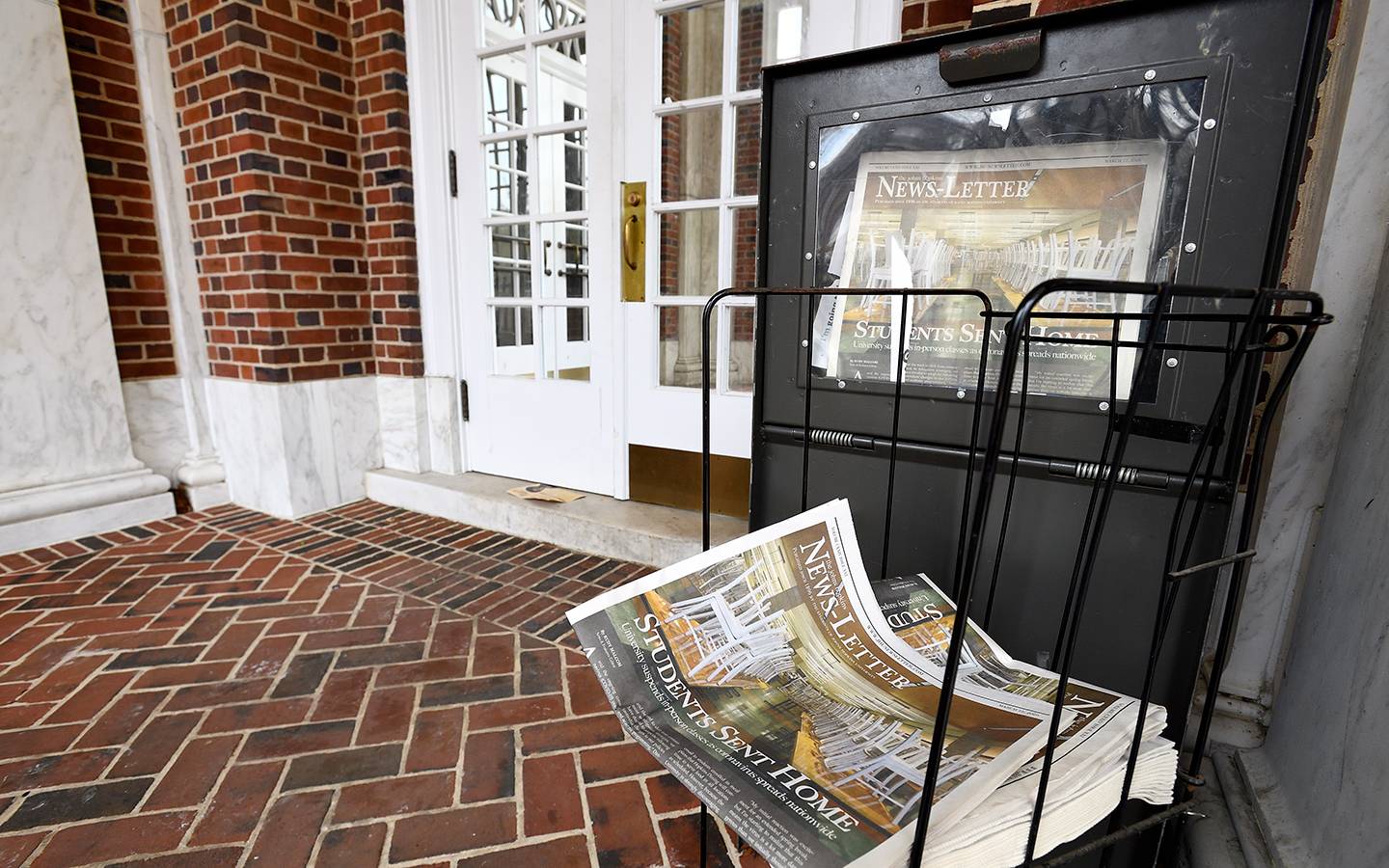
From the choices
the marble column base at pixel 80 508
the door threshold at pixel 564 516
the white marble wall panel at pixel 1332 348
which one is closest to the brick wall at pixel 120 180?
the marble column base at pixel 80 508

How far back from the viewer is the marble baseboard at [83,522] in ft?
7.87

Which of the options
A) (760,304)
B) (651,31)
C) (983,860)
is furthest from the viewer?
(651,31)

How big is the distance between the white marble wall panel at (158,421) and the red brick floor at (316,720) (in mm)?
589

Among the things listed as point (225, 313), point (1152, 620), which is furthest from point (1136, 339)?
point (225, 313)

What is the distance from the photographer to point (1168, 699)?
870 millimetres

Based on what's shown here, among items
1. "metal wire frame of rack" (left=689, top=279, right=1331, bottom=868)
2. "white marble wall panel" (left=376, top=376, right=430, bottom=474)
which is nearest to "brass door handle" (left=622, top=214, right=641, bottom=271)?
"white marble wall panel" (left=376, top=376, right=430, bottom=474)

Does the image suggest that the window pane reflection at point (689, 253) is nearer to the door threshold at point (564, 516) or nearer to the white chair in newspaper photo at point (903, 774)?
the door threshold at point (564, 516)

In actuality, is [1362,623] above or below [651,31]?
below

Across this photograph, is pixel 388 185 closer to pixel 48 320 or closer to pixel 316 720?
pixel 48 320

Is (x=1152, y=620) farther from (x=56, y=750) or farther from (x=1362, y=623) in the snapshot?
(x=56, y=750)

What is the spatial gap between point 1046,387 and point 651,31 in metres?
1.96

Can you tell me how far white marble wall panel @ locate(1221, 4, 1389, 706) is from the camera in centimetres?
99

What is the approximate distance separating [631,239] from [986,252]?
164 cm

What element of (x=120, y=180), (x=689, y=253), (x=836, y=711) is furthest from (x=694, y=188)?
(x=120, y=180)
